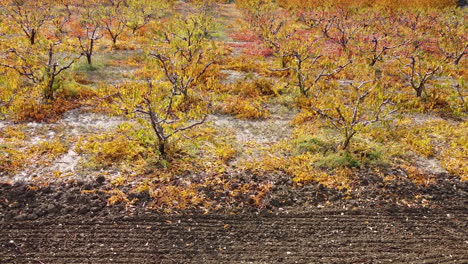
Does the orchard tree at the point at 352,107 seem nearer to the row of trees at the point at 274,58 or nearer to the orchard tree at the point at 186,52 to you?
the row of trees at the point at 274,58

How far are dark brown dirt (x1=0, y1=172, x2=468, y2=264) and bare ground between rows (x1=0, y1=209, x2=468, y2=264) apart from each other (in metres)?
0.01

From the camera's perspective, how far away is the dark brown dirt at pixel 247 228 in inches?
173

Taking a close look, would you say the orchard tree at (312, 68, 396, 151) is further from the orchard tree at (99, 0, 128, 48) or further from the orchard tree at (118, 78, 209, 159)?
the orchard tree at (99, 0, 128, 48)

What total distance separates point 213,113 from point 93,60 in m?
5.50

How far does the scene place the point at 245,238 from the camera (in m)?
4.70

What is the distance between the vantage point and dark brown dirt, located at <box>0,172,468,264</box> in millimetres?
4402

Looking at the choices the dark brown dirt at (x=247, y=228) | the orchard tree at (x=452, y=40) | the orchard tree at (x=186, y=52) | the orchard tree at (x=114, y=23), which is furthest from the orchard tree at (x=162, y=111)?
the orchard tree at (x=452, y=40)

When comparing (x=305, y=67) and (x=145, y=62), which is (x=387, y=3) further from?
(x=145, y=62)

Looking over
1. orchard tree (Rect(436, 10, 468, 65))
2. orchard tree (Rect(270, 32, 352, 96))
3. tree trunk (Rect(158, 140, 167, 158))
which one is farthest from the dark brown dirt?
orchard tree (Rect(436, 10, 468, 65))

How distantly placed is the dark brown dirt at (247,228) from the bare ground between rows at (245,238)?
1cm

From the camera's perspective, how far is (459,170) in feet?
20.7

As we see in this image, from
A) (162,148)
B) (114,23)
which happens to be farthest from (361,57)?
(114,23)

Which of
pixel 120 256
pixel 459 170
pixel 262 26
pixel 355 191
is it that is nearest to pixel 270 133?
pixel 355 191

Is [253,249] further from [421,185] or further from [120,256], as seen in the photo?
[421,185]
